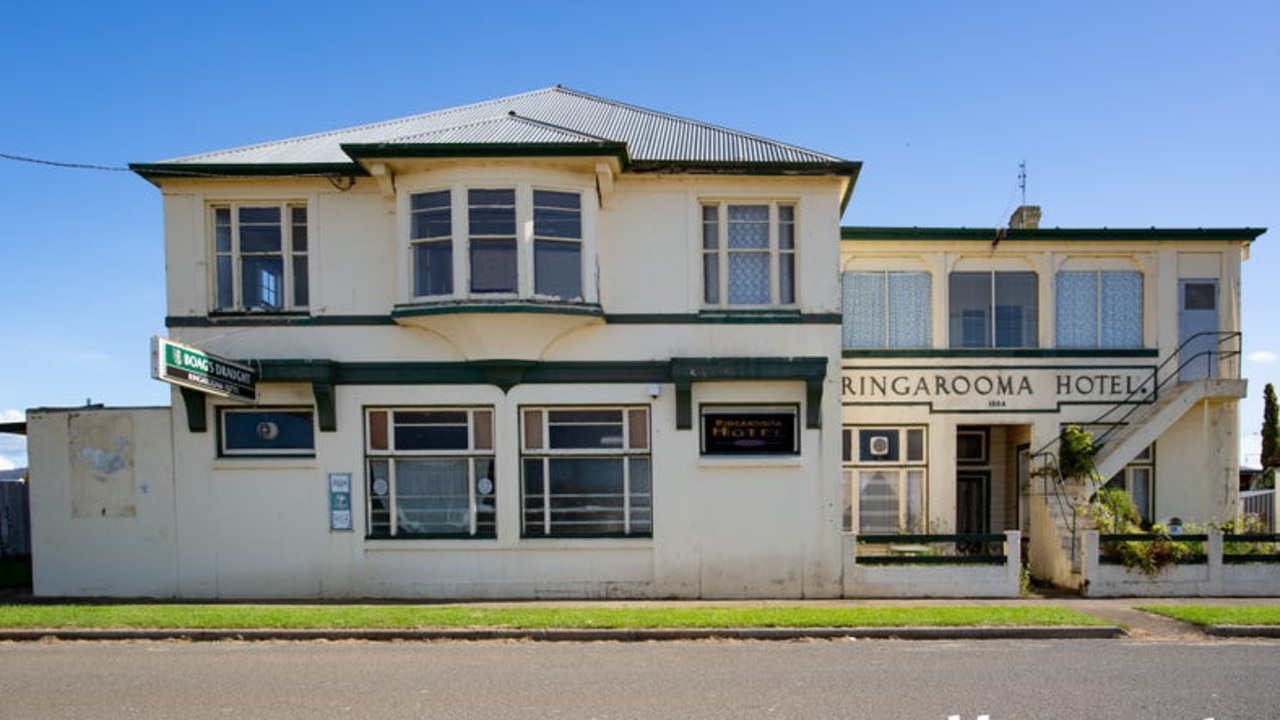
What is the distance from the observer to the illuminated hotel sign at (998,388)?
14.4 m

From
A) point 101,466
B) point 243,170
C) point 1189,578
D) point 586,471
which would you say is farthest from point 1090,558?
point 101,466

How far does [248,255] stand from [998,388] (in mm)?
13804

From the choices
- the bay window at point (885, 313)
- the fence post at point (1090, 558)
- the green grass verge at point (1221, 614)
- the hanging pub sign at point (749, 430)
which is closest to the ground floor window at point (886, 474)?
the bay window at point (885, 313)

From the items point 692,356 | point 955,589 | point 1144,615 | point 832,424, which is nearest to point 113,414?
point 692,356

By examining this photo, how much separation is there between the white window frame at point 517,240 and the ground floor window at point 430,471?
206cm

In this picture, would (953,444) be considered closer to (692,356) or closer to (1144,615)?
(1144,615)

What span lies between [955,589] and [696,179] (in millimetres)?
7880

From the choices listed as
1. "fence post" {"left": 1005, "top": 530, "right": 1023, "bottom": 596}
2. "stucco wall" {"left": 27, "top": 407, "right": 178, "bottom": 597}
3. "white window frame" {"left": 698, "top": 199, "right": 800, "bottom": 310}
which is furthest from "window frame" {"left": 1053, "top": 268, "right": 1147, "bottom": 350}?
"stucco wall" {"left": 27, "top": 407, "right": 178, "bottom": 597}

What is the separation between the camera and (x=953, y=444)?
569 inches

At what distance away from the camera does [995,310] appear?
1472cm

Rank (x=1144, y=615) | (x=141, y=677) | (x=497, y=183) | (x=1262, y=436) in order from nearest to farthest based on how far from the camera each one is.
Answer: (x=141, y=677) → (x=1144, y=615) → (x=497, y=183) → (x=1262, y=436)

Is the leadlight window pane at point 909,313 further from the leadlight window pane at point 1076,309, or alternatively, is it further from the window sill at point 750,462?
the window sill at point 750,462

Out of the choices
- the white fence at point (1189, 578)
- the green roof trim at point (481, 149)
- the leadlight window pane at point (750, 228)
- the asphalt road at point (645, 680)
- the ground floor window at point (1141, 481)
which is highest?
the green roof trim at point (481, 149)

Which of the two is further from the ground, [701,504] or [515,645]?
[701,504]
